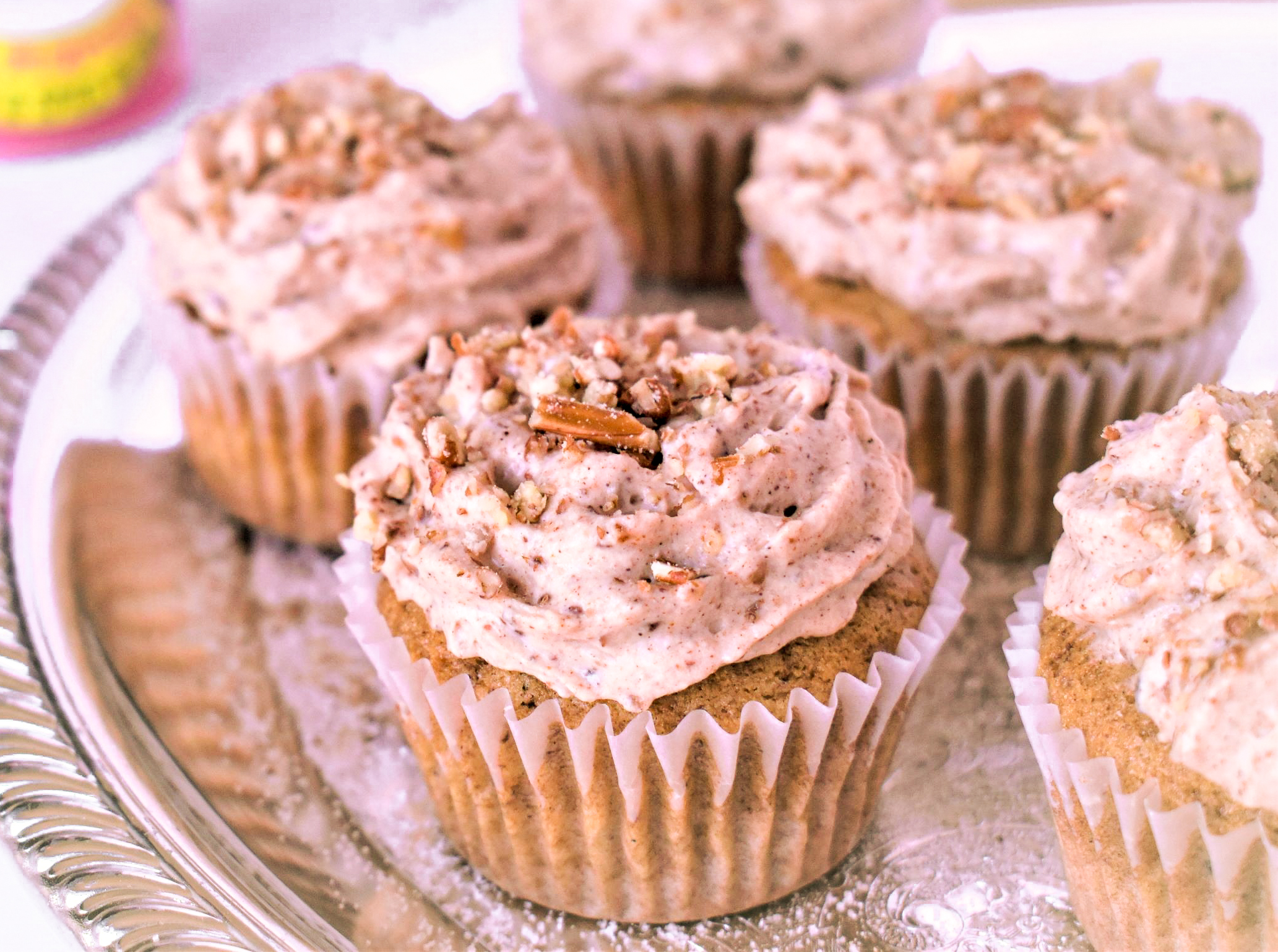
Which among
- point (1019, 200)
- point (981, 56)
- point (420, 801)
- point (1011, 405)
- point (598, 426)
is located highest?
point (598, 426)

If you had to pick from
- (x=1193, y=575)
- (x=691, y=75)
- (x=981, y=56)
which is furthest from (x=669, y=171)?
(x=1193, y=575)

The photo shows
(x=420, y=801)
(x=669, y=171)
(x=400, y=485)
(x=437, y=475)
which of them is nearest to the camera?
(x=437, y=475)

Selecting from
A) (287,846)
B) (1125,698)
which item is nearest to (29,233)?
(287,846)

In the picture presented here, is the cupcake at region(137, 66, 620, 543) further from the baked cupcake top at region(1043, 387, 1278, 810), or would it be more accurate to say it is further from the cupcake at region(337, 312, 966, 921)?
the baked cupcake top at region(1043, 387, 1278, 810)

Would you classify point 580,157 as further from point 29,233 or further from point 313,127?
point 29,233

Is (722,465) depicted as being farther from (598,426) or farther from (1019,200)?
(1019,200)

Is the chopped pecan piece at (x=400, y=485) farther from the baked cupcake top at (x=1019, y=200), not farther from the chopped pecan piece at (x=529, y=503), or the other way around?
the baked cupcake top at (x=1019, y=200)

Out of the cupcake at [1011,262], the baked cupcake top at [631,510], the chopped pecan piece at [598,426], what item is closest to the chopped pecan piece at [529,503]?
the baked cupcake top at [631,510]
